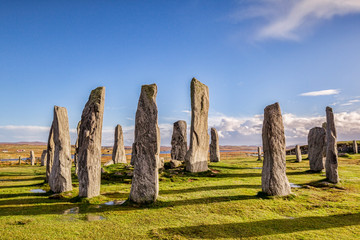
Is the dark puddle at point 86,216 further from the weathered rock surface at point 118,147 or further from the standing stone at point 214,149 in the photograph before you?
the standing stone at point 214,149

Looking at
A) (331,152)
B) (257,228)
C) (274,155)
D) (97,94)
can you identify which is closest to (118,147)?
(97,94)

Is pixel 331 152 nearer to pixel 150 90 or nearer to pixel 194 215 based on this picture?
pixel 194 215

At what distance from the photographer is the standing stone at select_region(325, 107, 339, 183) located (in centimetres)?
1588

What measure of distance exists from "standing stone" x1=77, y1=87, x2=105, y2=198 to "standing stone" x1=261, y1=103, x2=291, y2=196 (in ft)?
26.7

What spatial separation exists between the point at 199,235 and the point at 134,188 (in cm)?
411

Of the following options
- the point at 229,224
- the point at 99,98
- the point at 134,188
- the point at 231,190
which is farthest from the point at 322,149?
the point at 99,98

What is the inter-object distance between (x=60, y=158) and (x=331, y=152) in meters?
16.3

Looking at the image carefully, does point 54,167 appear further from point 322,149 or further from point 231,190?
point 322,149

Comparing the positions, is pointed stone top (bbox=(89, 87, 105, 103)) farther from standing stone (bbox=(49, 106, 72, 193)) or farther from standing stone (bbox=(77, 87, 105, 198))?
standing stone (bbox=(49, 106, 72, 193))

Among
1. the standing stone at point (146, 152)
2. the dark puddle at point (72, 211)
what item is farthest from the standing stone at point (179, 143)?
the dark puddle at point (72, 211)

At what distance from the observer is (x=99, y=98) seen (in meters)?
12.3

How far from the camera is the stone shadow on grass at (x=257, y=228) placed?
26.1 ft

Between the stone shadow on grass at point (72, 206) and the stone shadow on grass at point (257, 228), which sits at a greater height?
the stone shadow on grass at point (72, 206)

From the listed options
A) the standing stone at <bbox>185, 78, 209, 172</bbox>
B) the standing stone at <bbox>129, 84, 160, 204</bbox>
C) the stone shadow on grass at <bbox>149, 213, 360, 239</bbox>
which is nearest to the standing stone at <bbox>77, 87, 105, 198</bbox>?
the standing stone at <bbox>129, 84, 160, 204</bbox>
